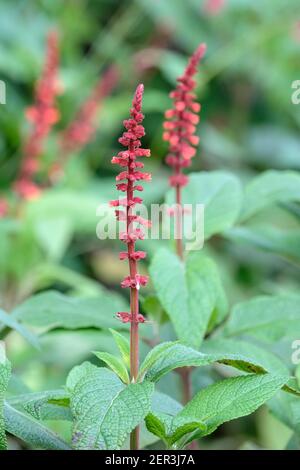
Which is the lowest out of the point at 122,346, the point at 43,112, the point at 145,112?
the point at 122,346

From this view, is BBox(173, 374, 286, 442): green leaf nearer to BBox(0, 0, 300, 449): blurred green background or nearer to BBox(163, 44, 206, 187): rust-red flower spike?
BBox(163, 44, 206, 187): rust-red flower spike

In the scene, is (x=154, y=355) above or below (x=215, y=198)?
below

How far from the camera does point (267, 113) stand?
3607 mm

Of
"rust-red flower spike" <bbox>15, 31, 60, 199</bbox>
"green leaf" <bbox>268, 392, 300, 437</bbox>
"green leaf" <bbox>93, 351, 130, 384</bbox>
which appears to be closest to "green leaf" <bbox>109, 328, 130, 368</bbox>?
"green leaf" <bbox>93, 351, 130, 384</bbox>

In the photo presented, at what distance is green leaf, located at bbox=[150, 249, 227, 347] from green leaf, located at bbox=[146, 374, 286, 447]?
0.16 m

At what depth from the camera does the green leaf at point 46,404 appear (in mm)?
874

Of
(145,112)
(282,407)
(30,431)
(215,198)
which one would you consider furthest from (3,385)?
(145,112)

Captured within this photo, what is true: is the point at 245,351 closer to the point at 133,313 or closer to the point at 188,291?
the point at 188,291

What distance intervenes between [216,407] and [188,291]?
293mm

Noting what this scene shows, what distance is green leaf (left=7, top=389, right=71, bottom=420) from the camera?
34.4 inches

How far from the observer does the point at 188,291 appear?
1141mm

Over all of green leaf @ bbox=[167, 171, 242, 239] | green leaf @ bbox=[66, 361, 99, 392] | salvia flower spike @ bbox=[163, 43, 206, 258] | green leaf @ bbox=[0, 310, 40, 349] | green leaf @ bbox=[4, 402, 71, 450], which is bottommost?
green leaf @ bbox=[4, 402, 71, 450]

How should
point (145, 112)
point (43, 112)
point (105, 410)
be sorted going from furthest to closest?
point (145, 112)
point (43, 112)
point (105, 410)

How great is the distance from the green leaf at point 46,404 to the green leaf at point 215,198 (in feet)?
1.51
